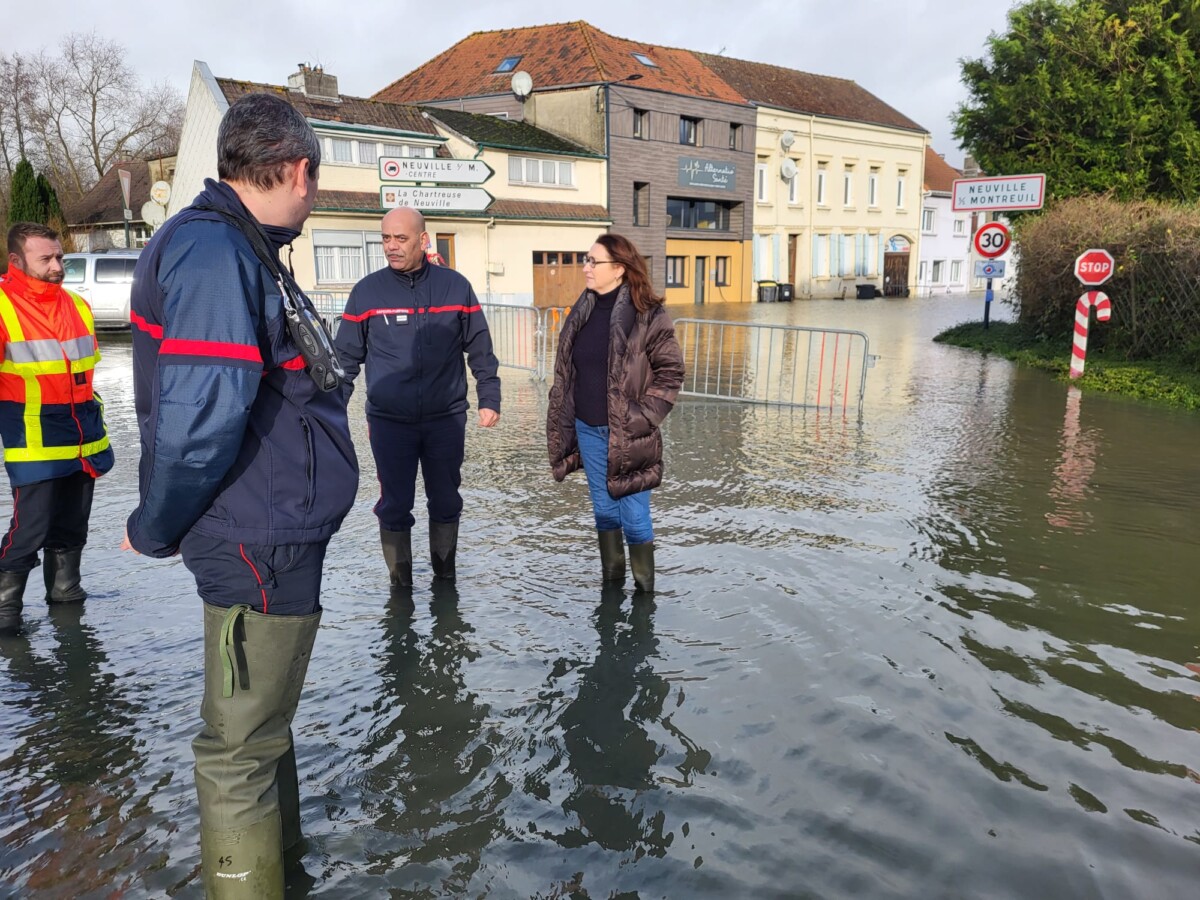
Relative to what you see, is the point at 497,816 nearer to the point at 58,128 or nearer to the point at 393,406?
the point at 393,406

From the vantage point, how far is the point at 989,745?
3566 mm

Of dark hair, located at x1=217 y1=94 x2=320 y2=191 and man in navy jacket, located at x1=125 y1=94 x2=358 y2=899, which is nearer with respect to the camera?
man in navy jacket, located at x1=125 y1=94 x2=358 y2=899

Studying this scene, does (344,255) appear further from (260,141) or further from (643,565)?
(260,141)

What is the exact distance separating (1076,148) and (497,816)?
22.2m

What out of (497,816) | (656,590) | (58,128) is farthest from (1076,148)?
(58,128)

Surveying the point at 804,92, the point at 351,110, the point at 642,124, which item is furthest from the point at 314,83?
the point at 804,92

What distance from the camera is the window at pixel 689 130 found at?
131 feet

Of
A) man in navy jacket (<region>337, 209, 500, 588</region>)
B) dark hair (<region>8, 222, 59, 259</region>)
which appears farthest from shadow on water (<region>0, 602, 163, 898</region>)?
dark hair (<region>8, 222, 59, 259</region>)

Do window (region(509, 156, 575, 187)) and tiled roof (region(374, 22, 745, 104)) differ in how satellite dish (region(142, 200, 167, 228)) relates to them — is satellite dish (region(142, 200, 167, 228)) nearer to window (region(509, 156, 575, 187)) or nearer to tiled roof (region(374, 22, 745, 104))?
window (region(509, 156, 575, 187))

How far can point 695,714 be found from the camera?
3.81m

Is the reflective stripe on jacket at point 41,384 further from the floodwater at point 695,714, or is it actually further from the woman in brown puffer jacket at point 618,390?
the woman in brown puffer jacket at point 618,390

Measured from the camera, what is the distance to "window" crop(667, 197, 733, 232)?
40906 millimetres

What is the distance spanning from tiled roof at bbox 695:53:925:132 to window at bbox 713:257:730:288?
7296mm

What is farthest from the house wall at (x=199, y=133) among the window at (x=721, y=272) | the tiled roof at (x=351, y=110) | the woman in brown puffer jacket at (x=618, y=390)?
the woman in brown puffer jacket at (x=618, y=390)
